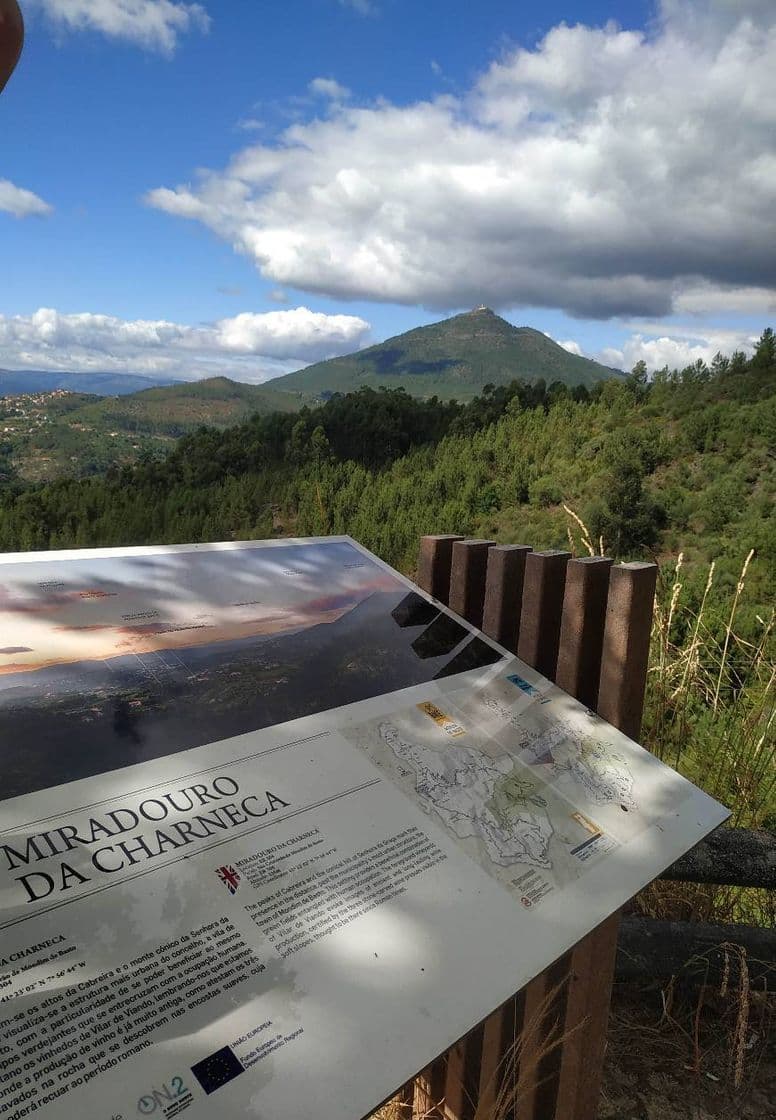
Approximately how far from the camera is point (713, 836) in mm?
1716

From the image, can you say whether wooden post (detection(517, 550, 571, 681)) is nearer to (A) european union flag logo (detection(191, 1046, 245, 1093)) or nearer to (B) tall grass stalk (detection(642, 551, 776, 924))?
(B) tall grass stalk (detection(642, 551, 776, 924))

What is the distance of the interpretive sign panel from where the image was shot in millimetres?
703

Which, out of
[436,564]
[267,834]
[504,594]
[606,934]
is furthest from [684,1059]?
[267,834]

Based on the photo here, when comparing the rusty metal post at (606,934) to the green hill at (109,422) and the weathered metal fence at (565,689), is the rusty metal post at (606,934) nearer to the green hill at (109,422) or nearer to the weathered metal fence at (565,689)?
the weathered metal fence at (565,689)

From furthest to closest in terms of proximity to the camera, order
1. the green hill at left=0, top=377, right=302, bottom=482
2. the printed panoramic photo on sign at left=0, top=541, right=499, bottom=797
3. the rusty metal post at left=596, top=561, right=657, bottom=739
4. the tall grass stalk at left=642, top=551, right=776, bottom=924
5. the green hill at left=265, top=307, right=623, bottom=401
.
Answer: the green hill at left=265, top=307, right=623, bottom=401 < the green hill at left=0, top=377, right=302, bottom=482 < the tall grass stalk at left=642, top=551, right=776, bottom=924 < the rusty metal post at left=596, top=561, right=657, bottom=739 < the printed panoramic photo on sign at left=0, top=541, right=499, bottom=797

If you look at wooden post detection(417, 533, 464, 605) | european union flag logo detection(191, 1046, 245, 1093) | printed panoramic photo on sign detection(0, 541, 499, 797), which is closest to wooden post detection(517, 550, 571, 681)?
printed panoramic photo on sign detection(0, 541, 499, 797)

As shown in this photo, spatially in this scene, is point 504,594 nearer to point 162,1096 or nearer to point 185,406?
point 162,1096

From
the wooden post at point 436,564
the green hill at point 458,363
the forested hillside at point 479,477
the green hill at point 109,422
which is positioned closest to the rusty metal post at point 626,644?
the wooden post at point 436,564

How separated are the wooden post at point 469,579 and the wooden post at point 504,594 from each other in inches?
2.3

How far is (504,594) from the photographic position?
5.34 ft

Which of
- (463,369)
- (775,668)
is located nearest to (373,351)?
(463,369)

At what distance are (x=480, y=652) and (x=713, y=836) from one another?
2.64ft

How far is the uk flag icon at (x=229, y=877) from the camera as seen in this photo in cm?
84

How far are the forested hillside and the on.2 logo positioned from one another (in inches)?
348
